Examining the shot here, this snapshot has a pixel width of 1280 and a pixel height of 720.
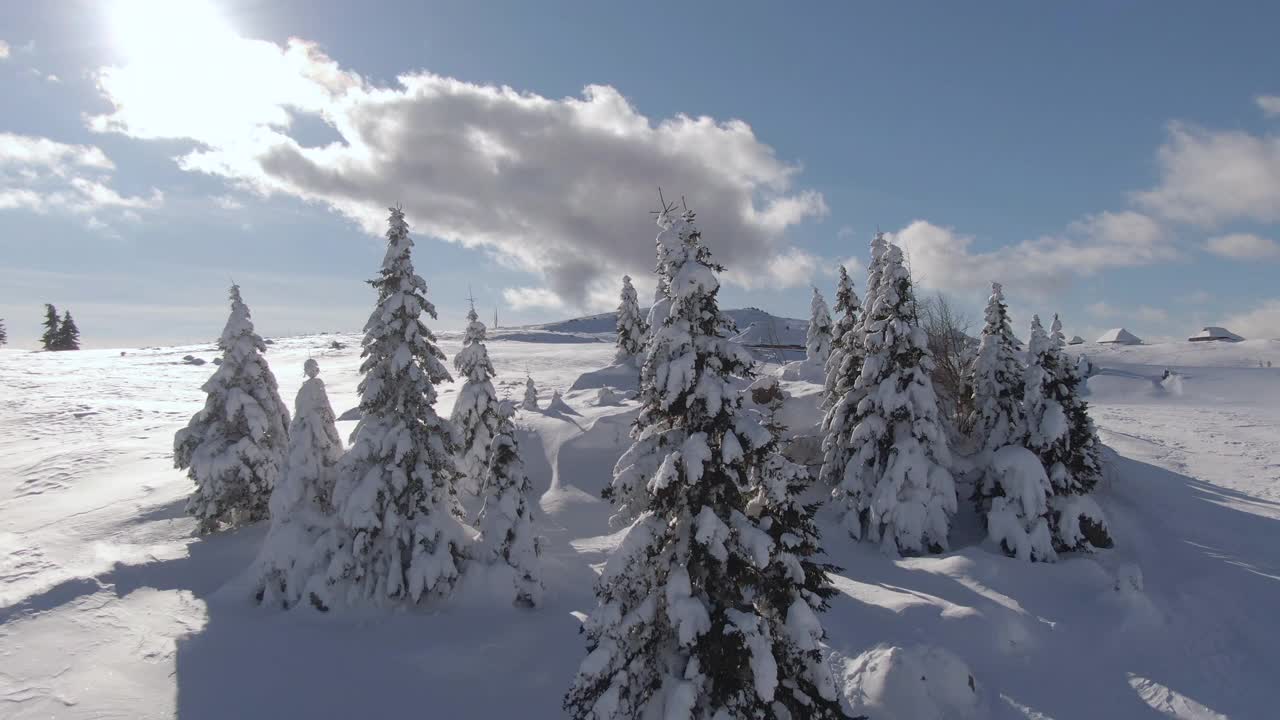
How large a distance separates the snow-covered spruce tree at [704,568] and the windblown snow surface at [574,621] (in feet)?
19.5

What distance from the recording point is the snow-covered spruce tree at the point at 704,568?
8117 mm

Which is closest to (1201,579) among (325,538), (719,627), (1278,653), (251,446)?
(1278,653)

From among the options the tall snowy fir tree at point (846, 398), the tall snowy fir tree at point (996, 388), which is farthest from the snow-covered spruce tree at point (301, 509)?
the tall snowy fir tree at point (996, 388)

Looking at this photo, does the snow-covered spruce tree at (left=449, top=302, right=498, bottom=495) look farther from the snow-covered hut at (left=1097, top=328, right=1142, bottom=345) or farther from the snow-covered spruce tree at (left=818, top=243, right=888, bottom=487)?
the snow-covered hut at (left=1097, top=328, right=1142, bottom=345)

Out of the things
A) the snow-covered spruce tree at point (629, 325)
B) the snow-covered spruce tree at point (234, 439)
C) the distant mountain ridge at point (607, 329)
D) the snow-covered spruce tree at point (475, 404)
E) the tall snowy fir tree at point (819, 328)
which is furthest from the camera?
the distant mountain ridge at point (607, 329)

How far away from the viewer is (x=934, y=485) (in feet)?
65.9

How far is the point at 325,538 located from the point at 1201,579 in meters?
24.4

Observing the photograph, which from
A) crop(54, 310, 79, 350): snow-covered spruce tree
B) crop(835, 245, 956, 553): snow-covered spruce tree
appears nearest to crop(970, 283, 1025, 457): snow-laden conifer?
crop(835, 245, 956, 553): snow-covered spruce tree

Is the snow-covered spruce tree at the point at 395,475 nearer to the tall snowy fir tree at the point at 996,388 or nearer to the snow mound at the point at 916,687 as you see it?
the snow mound at the point at 916,687

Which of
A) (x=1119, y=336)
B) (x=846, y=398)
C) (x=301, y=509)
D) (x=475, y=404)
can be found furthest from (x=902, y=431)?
(x=1119, y=336)

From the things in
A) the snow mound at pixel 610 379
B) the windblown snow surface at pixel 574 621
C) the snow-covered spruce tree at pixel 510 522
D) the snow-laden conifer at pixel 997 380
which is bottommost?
the windblown snow surface at pixel 574 621

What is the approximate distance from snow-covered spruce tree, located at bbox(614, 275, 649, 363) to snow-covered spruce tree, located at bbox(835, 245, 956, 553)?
31583 millimetres

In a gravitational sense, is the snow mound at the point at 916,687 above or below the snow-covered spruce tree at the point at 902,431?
below

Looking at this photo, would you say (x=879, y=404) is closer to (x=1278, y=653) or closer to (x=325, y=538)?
(x=1278, y=653)
